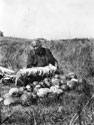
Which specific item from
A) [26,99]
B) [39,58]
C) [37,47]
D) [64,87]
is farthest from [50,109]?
[37,47]

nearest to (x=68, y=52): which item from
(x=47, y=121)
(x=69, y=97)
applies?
(x=69, y=97)

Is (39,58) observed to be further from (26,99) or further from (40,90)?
(26,99)

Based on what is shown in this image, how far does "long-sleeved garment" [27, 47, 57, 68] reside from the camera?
33.9 ft

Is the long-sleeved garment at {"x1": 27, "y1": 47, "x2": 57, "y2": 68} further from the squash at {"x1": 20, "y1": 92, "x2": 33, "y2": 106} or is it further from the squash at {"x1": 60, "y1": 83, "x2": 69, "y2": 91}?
the squash at {"x1": 20, "y1": 92, "x2": 33, "y2": 106}

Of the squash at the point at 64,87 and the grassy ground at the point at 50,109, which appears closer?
the grassy ground at the point at 50,109

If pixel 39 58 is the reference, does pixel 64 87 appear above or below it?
below

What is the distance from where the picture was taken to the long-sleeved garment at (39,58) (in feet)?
33.9

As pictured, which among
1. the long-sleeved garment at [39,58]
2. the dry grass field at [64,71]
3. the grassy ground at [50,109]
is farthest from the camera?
the long-sleeved garment at [39,58]

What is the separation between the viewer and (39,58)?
34.3ft

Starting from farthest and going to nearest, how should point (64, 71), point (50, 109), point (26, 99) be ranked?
1. point (64, 71)
2. point (26, 99)
3. point (50, 109)

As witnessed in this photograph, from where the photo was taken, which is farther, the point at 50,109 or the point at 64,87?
the point at 64,87

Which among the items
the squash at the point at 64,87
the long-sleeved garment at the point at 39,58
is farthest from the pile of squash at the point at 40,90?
the long-sleeved garment at the point at 39,58

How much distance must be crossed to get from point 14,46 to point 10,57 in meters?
0.91

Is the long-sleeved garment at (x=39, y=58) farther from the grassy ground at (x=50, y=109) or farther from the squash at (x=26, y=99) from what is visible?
the squash at (x=26, y=99)
